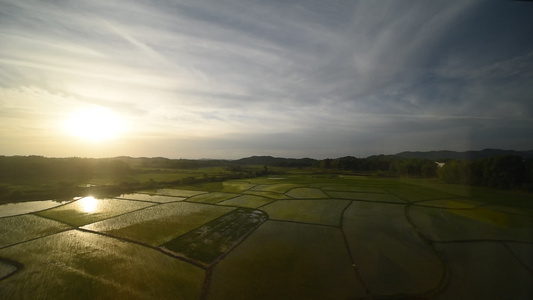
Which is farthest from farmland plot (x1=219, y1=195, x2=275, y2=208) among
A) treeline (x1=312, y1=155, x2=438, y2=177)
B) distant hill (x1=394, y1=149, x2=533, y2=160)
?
treeline (x1=312, y1=155, x2=438, y2=177)

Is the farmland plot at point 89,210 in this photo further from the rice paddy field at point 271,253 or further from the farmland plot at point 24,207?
the farmland plot at point 24,207

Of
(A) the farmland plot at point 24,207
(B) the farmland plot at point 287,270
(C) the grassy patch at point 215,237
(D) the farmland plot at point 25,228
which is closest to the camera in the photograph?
(B) the farmland plot at point 287,270

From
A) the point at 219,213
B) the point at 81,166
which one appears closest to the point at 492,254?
the point at 219,213

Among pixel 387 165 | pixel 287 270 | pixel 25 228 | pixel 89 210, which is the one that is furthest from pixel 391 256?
pixel 387 165

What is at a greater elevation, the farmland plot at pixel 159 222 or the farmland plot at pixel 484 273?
the farmland plot at pixel 484 273

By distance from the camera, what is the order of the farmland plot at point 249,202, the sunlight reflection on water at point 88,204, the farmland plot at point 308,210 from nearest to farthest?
1. the farmland plot at point 308,210
2. the sunlight reflection on water at point 88,204
3. the farmland plot at point 249,202

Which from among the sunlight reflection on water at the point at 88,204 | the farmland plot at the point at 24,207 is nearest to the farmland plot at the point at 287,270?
the sunlight reflection on water at the point at 88,204

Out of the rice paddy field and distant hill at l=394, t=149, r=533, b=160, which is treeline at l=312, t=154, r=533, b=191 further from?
the rice paddy field

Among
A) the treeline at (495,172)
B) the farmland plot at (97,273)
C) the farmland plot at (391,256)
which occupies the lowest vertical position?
the farmland plot at (97,273)

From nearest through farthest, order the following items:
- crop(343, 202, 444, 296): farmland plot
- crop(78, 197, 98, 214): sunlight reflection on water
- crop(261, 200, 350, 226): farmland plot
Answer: crop(343, 202, 444, 296): farmland plot, crop(261, 200, 350, 226): farmland plot, crop(78, 197, 98, 214): sunlight reflection on water
